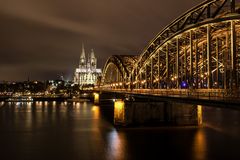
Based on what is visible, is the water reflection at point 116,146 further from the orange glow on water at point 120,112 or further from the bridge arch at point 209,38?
the bridge arch at point 209,38

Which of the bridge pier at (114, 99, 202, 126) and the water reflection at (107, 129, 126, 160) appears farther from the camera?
the bridge pier at (114, 99, 202, 126)

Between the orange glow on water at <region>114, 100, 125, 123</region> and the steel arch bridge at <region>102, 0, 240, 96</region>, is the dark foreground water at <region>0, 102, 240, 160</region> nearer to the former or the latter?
the orange glow on water at <region>114, 100, 125, 123</region>

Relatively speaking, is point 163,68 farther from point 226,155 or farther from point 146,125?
point 226,155

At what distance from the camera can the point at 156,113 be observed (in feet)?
173

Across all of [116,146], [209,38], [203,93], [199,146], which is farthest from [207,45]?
[116,146]

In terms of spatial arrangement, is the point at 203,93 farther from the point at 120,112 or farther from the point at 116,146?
the point at 120,112

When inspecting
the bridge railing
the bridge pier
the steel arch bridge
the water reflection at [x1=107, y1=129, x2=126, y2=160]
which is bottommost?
the water reflection at [x1=107, y1=129, x2=126, y2=160]

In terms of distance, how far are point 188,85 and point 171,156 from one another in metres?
10.7

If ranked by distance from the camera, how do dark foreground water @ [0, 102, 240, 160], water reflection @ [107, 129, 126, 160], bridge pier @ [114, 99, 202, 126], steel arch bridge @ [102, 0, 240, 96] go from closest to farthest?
steel arch bridge @ [102, 0, 240, 96] → dark foreground water @ [0, 102, 240, 160] → water reflection @ [107, 129, 126, 160] → bridge pier @ [114, 99, 202, 126]

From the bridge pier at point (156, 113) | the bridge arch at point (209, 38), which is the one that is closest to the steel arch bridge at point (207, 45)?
the bridge arch at point (209, 38)

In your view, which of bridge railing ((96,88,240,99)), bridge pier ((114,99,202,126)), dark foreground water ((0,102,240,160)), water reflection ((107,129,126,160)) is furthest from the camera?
bridge pier ((114,99,202,126))

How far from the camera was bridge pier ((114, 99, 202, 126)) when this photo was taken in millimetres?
52094

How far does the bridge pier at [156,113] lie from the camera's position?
52.1m

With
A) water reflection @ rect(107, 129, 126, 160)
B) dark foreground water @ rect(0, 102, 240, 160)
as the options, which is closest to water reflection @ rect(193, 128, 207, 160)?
dark foreground water @ rect(0, 102, 240, 160)
